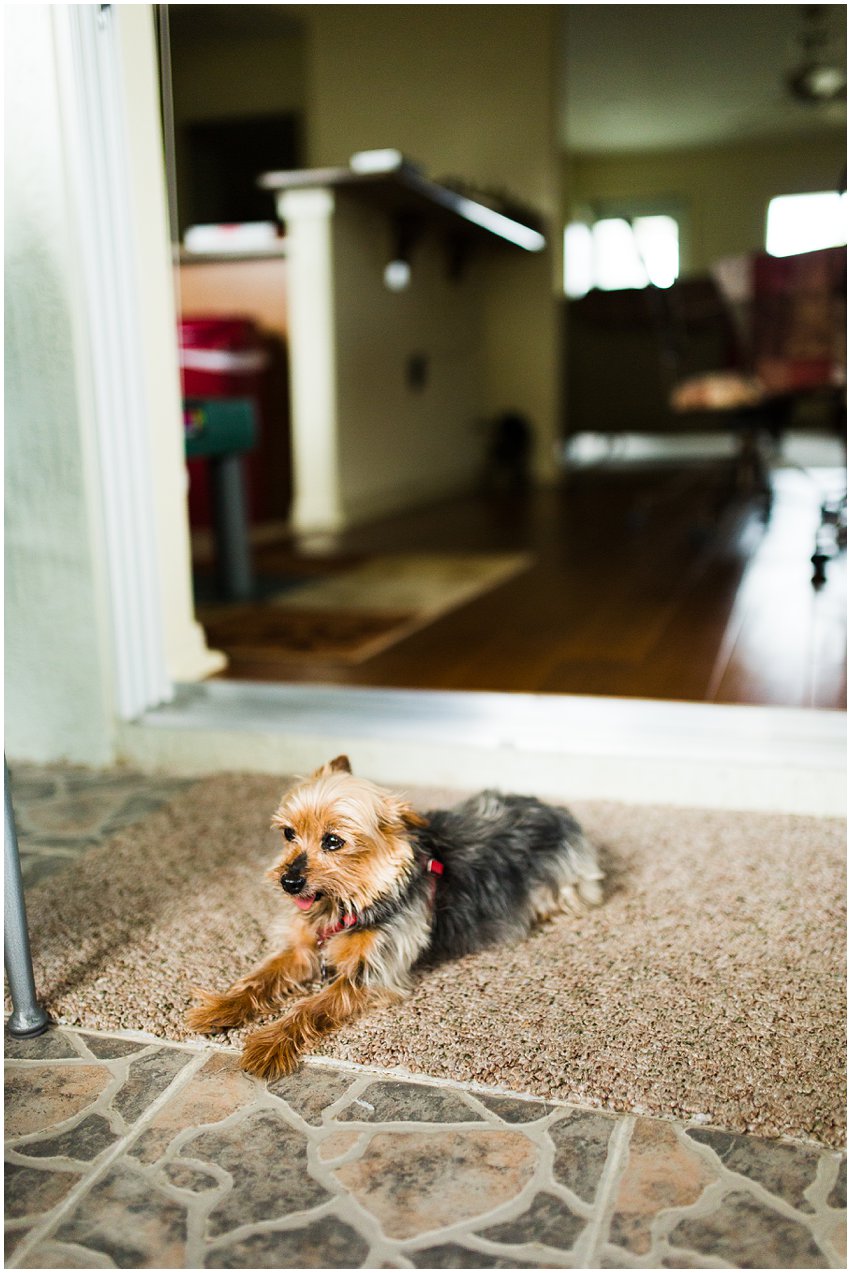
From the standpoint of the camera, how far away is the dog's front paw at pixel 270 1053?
124cm

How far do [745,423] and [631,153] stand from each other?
8830 mm

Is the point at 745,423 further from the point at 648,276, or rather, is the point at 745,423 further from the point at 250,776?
the point at 250,776

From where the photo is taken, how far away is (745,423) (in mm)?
4387

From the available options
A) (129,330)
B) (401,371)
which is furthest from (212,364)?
(129,330)

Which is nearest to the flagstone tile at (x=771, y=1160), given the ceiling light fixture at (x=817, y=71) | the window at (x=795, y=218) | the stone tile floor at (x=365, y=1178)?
the stone tile floor at (x=365, y=1178)

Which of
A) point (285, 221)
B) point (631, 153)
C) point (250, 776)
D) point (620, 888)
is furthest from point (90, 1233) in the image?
point (631, 153)

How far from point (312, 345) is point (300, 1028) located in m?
3.83

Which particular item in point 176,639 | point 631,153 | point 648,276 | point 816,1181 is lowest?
point 816,1181

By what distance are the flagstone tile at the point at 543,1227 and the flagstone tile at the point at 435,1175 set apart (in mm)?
26

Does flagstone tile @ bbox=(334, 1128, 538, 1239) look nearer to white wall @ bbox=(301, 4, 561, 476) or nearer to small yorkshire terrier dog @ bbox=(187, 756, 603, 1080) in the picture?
small yorkshire terrier dog @ bbox=(187, 756, 603, 1080)

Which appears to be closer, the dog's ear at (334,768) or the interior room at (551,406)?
the dog's ear at (334,768)

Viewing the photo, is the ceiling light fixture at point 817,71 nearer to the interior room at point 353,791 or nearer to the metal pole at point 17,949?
the interior room at point 353,791

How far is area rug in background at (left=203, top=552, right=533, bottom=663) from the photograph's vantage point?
282 cm

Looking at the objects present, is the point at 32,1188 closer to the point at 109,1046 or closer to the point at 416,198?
the point at 109,1046
